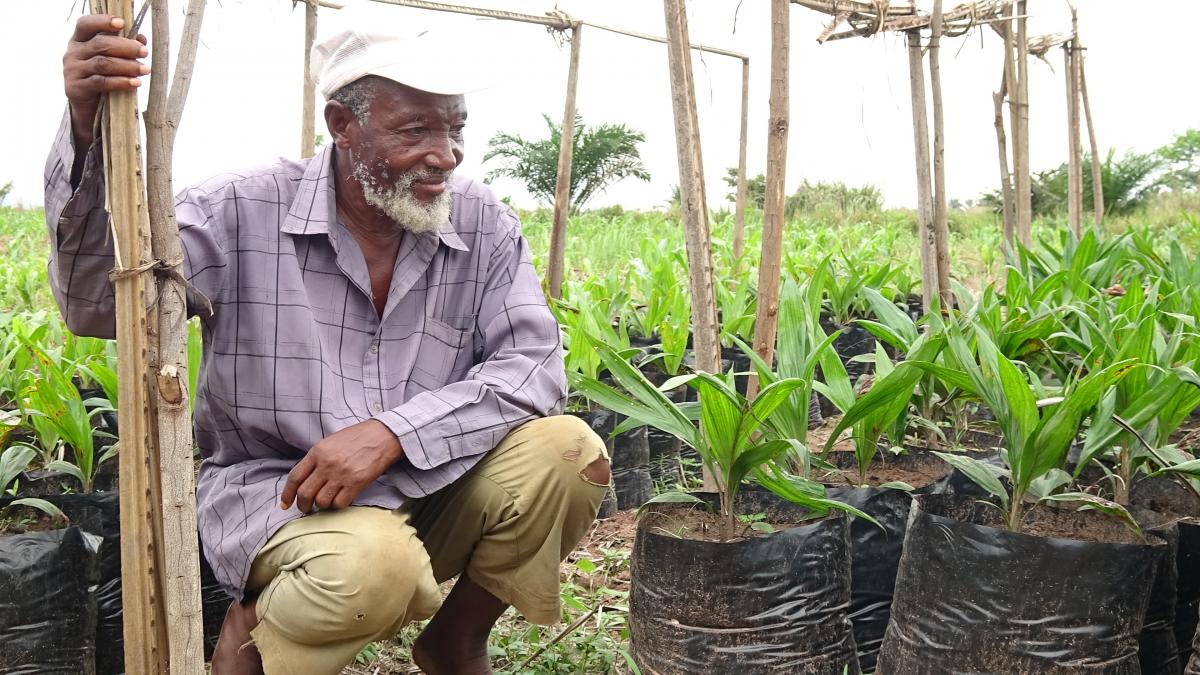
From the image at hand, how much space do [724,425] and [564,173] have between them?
6.98 ft

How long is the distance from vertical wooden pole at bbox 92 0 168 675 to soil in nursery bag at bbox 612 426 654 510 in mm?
1728

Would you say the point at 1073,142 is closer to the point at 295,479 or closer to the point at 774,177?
the point at 774,177

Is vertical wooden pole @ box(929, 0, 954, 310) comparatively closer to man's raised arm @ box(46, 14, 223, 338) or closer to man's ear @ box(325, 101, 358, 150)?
man's ear @ box(325, 101, 358, 150)

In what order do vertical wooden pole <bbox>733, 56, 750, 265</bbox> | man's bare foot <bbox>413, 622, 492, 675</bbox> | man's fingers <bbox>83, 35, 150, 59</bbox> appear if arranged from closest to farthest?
man's fingers <bbox>83, 35, 150, 59</bbox>
man's bare foot <bbox>413, 622, 492, 675</bbox>
vertical wooden pole <bbox>733, 56, 750, 265</bbox>

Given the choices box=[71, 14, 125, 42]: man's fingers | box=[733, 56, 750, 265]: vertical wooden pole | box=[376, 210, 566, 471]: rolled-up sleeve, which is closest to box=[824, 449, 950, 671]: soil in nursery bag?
box=[376, 210, 566, 471]: rolled-up sleeve

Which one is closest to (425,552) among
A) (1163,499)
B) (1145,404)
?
(1145,404)

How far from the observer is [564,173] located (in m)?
3.86

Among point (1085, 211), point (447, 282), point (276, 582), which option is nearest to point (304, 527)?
point (276, 582)

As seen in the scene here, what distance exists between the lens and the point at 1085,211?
37.2 ft

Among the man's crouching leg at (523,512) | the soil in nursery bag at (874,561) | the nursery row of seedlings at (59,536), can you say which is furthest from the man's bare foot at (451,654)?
the soil in nursery bag at (874,561)

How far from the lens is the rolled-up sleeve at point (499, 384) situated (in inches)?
68.0

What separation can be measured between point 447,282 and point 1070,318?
1.80 metres

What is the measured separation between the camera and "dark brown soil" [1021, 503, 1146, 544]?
1.83 metres

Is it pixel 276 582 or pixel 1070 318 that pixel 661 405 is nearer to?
pixel 276 582
